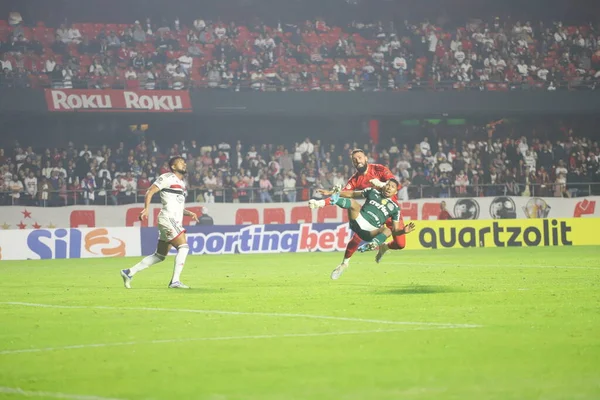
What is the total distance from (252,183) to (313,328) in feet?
91.2

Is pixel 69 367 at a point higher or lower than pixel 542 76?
lower

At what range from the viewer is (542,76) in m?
47.0

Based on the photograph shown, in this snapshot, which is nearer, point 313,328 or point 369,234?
point 313,328

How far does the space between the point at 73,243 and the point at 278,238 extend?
677 cm

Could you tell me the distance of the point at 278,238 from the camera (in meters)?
33.8

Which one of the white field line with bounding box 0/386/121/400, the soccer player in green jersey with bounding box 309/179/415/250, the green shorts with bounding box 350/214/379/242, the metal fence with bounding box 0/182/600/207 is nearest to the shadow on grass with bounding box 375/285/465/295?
the soccer player in green jersey with bounding box 309/179/415/250

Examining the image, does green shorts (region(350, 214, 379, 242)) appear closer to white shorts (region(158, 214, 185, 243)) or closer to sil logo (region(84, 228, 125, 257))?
white shorts (region(158, 214, 185, 243))

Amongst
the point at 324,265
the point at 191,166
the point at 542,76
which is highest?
the point at 542,76

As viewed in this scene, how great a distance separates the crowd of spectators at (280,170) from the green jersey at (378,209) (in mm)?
19823

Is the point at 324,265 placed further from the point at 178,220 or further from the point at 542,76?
the point at 542,76

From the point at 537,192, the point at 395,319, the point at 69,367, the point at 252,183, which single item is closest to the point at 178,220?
the point at 395,319

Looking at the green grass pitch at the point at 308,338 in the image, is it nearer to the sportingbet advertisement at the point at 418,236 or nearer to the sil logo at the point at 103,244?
the sil logo at the point at 103,244

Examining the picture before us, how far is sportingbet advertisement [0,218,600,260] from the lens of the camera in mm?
31234

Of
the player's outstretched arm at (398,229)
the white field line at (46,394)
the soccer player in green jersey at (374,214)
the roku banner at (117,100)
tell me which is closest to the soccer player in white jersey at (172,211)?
the soccer player in green jersey at (374,214)
